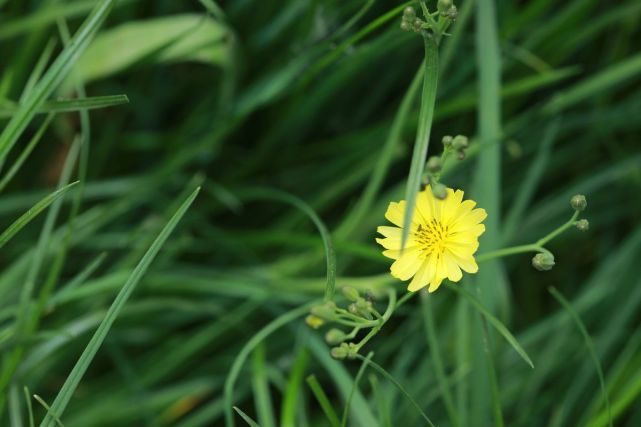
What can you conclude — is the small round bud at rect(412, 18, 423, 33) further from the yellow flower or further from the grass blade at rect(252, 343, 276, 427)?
the grass blade at rect(252, 343, 276, 427)

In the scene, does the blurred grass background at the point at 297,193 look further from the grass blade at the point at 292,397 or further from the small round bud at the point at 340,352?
the small round bud at the point at 340,352

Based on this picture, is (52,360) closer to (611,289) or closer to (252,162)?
(252,162)

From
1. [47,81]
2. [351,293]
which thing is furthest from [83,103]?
[351,293]

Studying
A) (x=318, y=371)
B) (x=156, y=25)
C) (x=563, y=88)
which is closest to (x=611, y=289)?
(x=563, y=88)

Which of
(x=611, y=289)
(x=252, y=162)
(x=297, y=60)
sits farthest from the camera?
(x=252, y=162)

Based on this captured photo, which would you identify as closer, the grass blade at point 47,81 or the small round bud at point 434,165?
the small round bud at point 434,165

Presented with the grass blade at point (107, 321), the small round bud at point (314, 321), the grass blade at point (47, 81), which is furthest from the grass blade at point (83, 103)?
the small round bud at point (314, 321)

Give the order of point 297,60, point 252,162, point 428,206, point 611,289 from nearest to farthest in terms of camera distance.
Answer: point 428,206
point 297,60
point 611,289
point 252,162

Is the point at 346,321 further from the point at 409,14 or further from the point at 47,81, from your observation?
the point at 47,81
